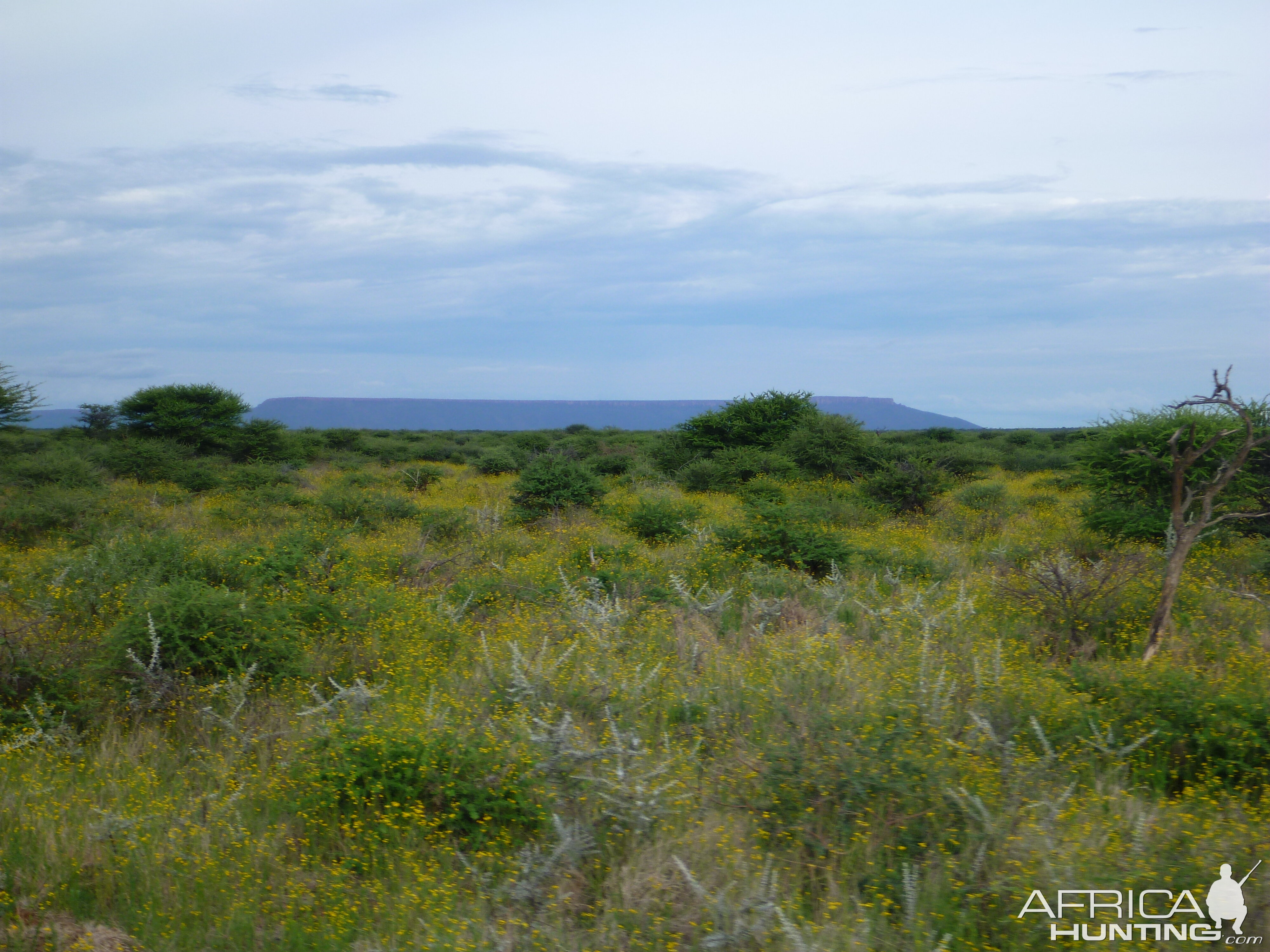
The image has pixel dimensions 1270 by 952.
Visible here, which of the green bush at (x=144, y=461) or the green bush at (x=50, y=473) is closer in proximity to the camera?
the green bush at (x=50, y=473)

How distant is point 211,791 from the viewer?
425 cm

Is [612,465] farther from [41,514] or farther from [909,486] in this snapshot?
[41,514]

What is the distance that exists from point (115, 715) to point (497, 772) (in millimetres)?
2975

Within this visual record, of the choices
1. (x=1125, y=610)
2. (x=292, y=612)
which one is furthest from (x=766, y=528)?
(x=292, y=612)

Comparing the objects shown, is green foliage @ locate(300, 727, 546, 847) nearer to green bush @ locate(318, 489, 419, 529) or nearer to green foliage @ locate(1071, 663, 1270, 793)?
green foliage @ locate(1071, 663, 1270, 793)

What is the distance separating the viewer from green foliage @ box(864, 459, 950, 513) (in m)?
15.7

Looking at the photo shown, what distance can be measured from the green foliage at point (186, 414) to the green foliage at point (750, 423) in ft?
48.1

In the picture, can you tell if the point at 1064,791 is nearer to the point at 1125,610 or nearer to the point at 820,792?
the point at 820,792

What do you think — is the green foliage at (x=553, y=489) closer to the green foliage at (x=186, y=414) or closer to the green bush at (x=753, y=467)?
the green bush at (x=753, y=467)

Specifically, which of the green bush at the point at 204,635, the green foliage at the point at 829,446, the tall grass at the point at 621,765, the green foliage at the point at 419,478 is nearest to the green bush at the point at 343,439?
the green foliage at the point at 419,478

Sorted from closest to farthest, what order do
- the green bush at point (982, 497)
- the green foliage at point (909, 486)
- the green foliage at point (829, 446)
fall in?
the green bush at point (982, 497) < the green foliage at point (909, 486) < the green foliage at point (829, 446)

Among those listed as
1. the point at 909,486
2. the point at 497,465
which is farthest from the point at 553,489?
the point at 497,465

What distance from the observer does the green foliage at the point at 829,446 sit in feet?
65.8
